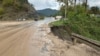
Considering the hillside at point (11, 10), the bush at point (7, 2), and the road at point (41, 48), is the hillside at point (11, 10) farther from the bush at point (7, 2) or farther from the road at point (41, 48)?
the road at point (41, 48)

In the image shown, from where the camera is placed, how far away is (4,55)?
10.3 m

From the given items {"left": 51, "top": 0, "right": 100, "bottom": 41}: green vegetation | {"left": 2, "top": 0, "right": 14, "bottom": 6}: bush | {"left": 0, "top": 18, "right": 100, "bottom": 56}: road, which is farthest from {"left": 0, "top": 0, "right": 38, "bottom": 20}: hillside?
{"left": 0, "top": 18, "right": 100, "bottom": 56}: road

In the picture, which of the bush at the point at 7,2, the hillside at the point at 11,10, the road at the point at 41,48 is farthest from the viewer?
the bush at the point at 7,2

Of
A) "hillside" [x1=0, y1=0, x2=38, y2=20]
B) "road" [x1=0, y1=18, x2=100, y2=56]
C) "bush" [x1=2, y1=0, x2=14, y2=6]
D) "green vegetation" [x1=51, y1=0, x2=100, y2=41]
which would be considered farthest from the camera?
"bush" [x1=2, y1=0, x2=14, y2=6]

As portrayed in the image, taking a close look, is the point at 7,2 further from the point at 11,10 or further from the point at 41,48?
the point at 41,48

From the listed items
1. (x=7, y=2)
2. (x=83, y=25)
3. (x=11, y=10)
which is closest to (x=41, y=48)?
(x=83, y=25)

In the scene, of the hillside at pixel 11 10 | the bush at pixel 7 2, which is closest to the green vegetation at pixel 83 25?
the hillside at pixel 11 10

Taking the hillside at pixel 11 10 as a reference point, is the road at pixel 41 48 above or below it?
above

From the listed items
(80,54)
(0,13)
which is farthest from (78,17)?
(0,13)

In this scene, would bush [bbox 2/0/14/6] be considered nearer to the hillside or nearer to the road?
the hillside

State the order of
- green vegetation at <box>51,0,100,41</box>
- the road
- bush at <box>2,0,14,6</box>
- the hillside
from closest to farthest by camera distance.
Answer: the road → green vegetation at <box>51,0,100,41</box> → the hillside → bush at <box>2,0,14,6</box>

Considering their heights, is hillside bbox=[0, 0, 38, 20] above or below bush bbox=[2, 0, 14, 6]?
below

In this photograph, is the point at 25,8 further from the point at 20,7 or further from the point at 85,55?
the point at 85,55

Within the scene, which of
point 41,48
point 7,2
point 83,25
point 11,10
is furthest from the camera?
point 7,2
